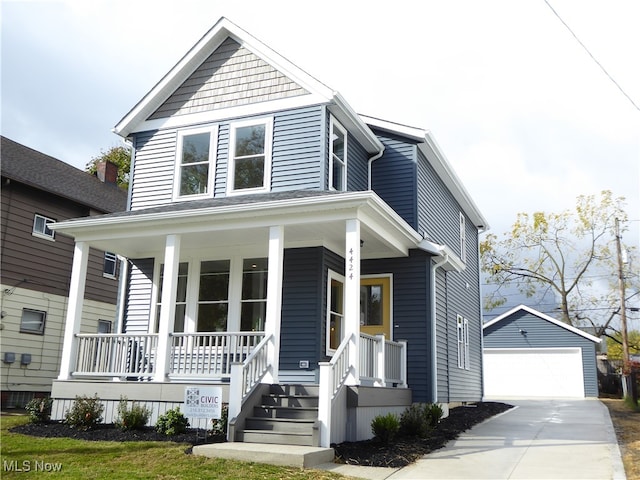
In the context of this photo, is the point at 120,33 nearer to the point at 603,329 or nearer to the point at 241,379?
the point at 241,379

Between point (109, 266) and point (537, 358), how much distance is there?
Answer: 20.4m

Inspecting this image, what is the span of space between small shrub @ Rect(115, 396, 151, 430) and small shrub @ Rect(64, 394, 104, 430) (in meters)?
0.37

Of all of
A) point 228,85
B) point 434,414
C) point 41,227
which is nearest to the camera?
point 434,414

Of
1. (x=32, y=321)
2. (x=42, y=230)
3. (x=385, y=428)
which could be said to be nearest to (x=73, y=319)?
(x=385, y=428)

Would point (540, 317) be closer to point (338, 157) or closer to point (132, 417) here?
point (338, 157)

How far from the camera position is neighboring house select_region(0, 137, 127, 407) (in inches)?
680

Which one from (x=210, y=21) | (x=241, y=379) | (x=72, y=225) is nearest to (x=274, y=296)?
(x=241, y=379)

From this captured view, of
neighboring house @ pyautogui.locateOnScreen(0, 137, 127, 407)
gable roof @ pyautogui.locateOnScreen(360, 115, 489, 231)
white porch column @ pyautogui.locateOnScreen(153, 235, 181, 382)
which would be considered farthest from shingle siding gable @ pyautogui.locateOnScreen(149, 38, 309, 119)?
neighboring house @ pyautogui.locateOnScreen(0, 137, 127, 407)

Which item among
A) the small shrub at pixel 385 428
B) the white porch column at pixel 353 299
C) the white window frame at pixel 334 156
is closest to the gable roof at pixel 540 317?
the white window frame at pixel 334 156

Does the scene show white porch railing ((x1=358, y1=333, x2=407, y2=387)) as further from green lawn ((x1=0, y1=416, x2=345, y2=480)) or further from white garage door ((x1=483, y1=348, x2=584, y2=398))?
white garage door ((x1=483, y1=348, x2=584, y2=398))

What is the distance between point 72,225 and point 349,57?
634cm

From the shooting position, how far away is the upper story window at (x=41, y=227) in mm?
18312

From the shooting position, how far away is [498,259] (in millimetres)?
41562

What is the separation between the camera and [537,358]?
30.1 m
